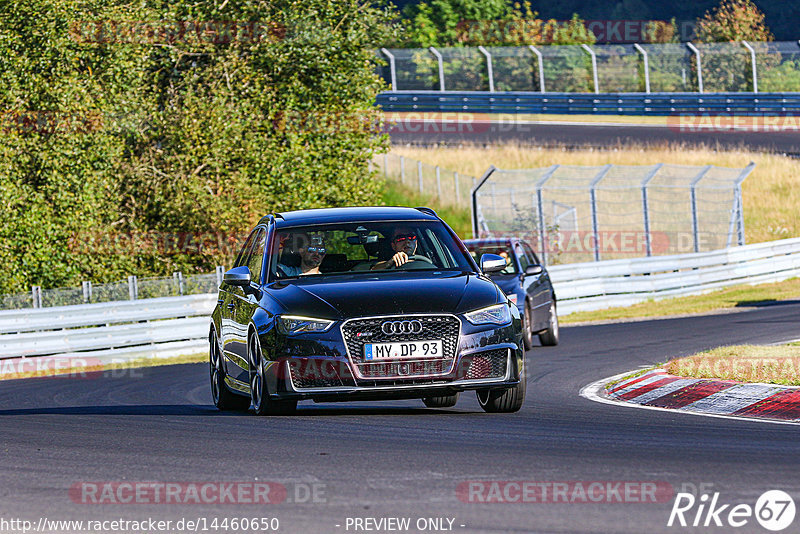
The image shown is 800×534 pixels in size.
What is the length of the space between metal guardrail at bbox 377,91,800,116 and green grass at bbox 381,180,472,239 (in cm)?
1159

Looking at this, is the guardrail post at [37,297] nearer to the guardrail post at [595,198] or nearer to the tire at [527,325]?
the tire at [527,325]

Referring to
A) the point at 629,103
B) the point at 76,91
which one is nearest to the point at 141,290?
the point at 76,91

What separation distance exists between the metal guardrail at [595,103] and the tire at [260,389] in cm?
4373

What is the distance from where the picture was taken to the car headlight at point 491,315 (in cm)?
982

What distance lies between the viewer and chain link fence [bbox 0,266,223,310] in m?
23.3

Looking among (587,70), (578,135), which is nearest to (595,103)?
(578,135)

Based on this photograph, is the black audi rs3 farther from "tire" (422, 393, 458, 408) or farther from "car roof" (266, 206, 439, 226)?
"tire" (422, 393, 458, 408)

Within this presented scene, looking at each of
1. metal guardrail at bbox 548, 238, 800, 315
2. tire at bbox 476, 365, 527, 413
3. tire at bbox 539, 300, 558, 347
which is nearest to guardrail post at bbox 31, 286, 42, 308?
tire at bbox 539, 300, 558, 347

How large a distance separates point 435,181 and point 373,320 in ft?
114

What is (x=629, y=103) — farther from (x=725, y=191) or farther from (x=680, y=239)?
(x=680, y=239)

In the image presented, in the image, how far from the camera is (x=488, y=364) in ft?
32.5

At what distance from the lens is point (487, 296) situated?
1009 cm

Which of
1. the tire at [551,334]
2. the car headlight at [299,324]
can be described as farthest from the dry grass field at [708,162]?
the car headlight at [299,324]

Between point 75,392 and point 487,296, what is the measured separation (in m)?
7.39
